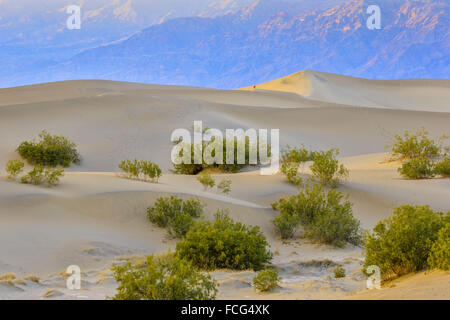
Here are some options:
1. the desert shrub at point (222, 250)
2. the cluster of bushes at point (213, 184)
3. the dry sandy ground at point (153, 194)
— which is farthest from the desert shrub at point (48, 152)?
the desert shrub at point (222, 250)

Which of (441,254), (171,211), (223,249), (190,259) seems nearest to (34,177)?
(171,211)

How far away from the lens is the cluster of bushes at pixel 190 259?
5621 millimetres

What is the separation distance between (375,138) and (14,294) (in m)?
25.7

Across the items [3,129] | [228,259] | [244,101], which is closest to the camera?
[228,259]

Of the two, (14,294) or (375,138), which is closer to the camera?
(14,294)

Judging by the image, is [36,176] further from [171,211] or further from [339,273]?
[339,273]

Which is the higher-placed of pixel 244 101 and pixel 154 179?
pixel 244 101

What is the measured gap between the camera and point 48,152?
20141 mm

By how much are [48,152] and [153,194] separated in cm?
1015

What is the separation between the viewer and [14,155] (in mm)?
21078

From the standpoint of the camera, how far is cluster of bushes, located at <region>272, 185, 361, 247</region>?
10367 millimetres

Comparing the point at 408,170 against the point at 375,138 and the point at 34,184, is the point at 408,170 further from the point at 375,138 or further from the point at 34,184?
the point at 375,138

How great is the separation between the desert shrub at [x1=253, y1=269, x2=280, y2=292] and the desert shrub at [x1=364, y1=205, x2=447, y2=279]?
1.31 meters
